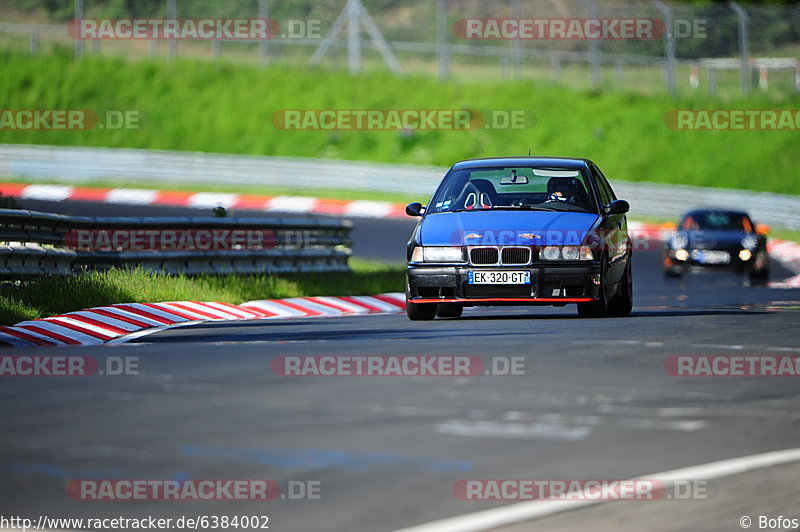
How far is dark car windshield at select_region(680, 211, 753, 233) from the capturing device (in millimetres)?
25781

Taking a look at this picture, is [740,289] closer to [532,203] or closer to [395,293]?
[395,293]

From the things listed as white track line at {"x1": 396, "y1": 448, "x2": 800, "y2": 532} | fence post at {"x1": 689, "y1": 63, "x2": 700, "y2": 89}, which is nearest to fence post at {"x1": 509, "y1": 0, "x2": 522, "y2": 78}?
fence post at {"x1": 689, "y1": 63, "x2": 700, "y2": 89}

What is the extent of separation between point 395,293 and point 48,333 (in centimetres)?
782

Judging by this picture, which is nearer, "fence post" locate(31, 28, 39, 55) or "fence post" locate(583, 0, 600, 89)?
"fence post" locate(583, 0, 600, 89)

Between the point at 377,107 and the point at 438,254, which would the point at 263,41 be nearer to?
the point at 377,107

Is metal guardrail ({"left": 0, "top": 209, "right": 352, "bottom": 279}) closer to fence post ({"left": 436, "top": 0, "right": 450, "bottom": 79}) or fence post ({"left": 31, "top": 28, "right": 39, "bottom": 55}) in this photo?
fence post ({"left": 436, "top": 0, "right": 450, "bottom": 79})

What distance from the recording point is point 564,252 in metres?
13.4

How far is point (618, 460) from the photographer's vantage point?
6406mm

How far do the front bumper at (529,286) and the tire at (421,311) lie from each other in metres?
0.43

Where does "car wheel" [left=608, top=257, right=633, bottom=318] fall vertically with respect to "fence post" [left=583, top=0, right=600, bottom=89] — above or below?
below

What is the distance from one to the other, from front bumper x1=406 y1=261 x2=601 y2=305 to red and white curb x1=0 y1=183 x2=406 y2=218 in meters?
22.9

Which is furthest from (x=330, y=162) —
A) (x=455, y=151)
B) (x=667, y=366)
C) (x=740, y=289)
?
(x=667, y=366)

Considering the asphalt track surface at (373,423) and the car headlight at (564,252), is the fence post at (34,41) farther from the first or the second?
the asphalt track surface at (373,423)

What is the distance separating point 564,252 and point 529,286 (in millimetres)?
445
